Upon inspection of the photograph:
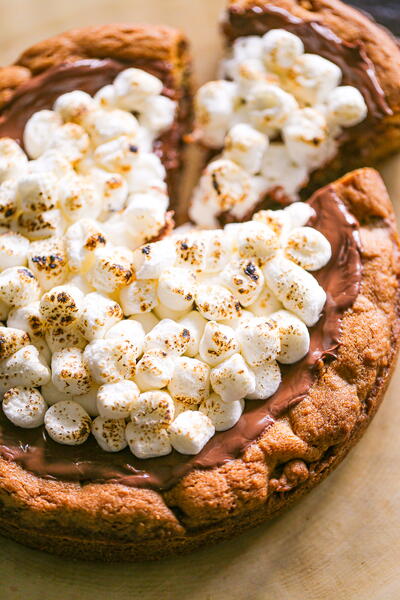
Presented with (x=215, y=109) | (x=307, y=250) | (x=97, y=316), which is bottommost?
(x=97, y=316)

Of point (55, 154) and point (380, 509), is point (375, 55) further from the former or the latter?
point (380, 509)

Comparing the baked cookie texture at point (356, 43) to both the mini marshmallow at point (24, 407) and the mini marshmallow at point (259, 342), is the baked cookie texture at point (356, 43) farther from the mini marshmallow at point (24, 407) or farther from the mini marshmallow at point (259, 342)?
the mini marshmallow at point (24, 407)

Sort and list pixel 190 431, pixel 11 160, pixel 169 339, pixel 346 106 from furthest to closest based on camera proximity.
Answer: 1. pixel 346 106
2. pixel 11 160
3. pixel 169 339
4. pixel 190 431

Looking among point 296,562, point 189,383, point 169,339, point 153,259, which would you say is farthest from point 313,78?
point 296,562

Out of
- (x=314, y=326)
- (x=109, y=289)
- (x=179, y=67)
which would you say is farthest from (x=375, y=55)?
(x=109, y=289)

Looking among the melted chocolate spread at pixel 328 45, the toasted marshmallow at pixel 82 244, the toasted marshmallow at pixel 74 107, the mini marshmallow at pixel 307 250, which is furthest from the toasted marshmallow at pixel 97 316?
the melted chocolate spread at pixel 328 45

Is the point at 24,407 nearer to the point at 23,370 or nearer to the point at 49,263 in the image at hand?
the point at 23,370
